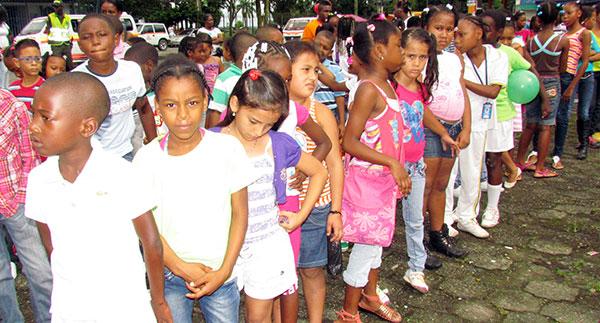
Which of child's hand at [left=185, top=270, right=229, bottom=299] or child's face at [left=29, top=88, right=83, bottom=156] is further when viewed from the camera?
child's hand at [left=185, top=270, right=229, bottom=299]

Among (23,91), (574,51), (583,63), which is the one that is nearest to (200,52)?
(23,91)

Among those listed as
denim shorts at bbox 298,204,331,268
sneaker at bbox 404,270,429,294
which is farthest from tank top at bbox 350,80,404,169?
sneaker at bbox 404,270,429,294

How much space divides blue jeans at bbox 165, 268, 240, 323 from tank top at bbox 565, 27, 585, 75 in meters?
6.10

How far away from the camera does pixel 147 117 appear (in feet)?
14.1

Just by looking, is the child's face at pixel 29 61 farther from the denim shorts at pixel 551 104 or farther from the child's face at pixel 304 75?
the denim shorts at pixel 551 104

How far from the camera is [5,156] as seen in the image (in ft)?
9.64

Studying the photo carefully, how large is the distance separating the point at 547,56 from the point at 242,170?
18.4 feet

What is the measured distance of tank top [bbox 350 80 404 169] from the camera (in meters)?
3.21

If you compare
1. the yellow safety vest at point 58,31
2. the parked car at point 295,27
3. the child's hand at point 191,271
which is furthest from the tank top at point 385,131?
the parked car at point 295,27

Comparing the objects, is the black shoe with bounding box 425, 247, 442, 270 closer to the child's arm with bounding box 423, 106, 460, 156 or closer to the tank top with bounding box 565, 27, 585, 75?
the child's arm with bounding box 423, 106, 460, 156

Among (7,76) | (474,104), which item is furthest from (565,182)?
(7,76)

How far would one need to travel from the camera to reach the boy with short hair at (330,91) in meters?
5.50

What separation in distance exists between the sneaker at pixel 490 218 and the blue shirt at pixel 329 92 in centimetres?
187

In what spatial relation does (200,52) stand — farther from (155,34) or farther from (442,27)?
(155,34)
